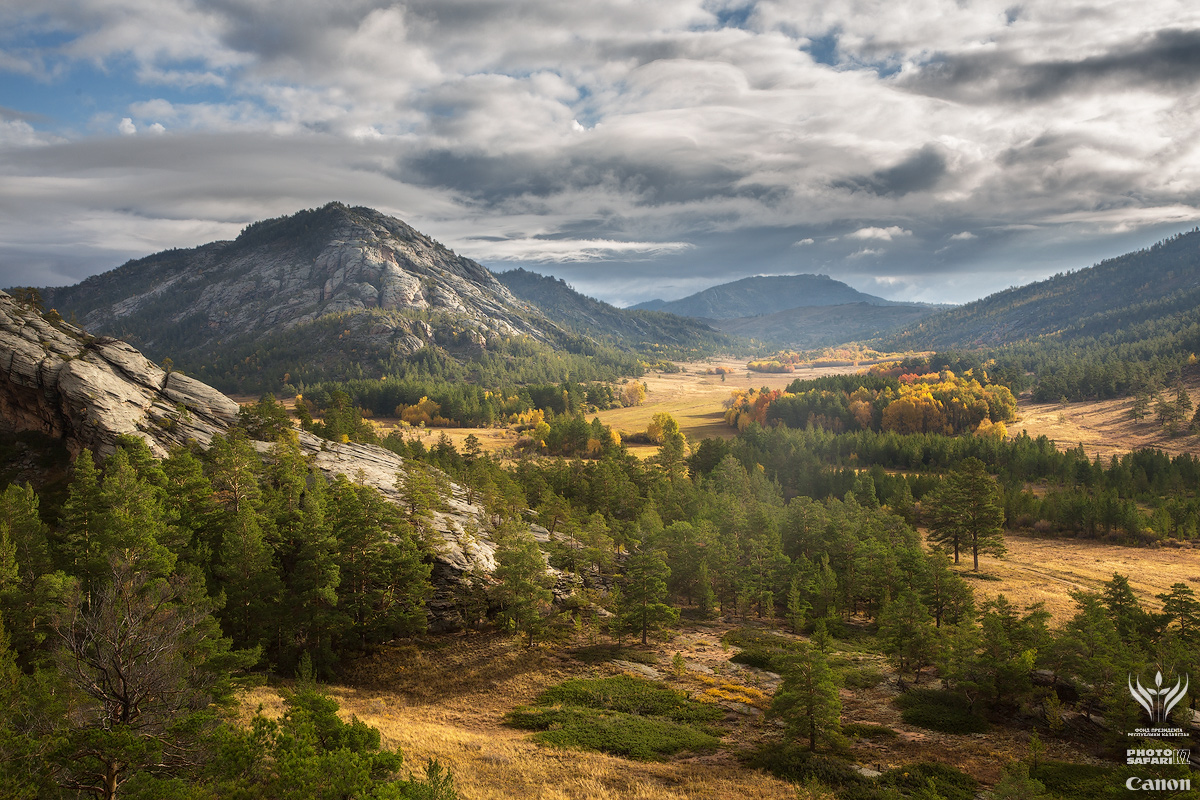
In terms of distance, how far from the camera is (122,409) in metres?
58.0

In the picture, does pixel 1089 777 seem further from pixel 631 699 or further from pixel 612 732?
pixel 631 699

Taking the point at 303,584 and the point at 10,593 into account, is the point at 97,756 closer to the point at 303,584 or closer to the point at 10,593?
the point at 10,593

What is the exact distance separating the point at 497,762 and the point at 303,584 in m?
21.5

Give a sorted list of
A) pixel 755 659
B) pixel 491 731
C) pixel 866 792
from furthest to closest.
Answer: pixel 755 659 → pixel 491 731 → pixel 866 792

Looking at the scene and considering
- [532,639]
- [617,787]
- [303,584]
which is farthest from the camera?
[532,639]

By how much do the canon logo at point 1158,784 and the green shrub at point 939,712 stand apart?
12.3 m

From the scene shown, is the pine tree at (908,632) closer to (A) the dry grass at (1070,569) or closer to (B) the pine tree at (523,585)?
(A) the dry grass at (1070,569)

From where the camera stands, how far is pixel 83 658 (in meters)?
19.2

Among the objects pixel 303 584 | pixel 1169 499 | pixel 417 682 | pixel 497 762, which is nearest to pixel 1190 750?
pixel 497 762

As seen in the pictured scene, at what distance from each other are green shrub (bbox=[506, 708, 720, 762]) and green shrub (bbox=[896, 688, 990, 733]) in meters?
17.0

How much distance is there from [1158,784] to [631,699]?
104ft

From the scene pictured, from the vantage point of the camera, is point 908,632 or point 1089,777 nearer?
point 1089,777

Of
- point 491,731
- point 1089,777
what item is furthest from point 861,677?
point 491,731

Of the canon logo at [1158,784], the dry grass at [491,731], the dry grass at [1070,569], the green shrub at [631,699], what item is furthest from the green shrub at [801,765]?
the dry grass at [1070,569]
